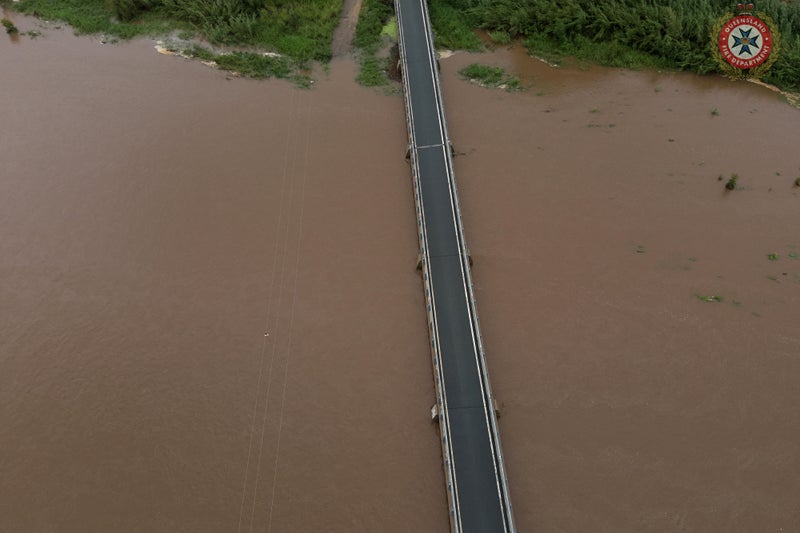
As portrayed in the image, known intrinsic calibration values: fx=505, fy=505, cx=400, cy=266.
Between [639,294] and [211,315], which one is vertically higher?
[639,294]

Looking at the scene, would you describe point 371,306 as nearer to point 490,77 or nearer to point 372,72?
point 372,72

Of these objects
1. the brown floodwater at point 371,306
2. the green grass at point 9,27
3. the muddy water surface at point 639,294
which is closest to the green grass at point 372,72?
the brown floodwater at point 371,306

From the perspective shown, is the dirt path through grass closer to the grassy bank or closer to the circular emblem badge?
the grassy bank

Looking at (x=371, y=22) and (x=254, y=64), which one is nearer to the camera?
(x=254, y=64)

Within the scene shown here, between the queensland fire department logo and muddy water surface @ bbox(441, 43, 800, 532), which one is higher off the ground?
the queensland fire department logo

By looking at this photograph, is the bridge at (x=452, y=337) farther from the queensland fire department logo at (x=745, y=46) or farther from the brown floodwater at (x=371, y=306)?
the queensland fire department logo at (x=745, y=46)

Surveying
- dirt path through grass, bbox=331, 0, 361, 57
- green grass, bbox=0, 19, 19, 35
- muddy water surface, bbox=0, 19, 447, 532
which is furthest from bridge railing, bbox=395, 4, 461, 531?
green grass, bbox=0, 19, 19, 35

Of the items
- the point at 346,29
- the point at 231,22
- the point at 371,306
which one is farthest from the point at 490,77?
the point at 231,22
